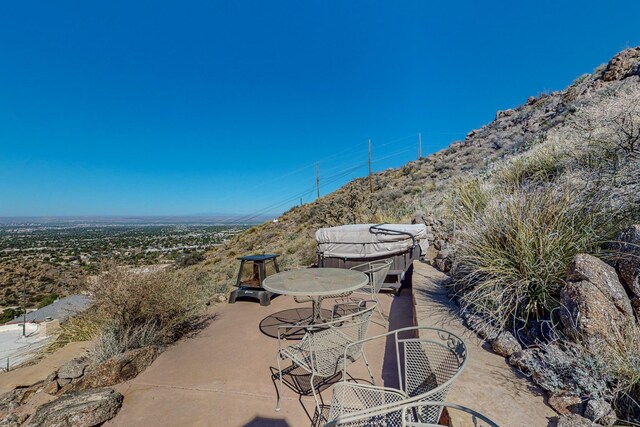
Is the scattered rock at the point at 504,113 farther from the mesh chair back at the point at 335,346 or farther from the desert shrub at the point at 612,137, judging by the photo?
the mesh chair back at the point at 335,346

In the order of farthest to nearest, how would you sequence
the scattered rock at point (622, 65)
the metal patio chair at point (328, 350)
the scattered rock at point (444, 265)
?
the scattered rock at point (622, 65) < the scattered rock at point (444, 265) < the metal patio chair at point (328, 350)

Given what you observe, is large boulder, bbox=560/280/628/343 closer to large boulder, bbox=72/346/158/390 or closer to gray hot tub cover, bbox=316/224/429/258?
gray hot tub cover, bbox=316/224/429/258

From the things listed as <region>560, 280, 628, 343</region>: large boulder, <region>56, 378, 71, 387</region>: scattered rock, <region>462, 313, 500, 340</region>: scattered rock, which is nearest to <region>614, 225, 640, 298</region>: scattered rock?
<region>560, 280, 628, 343</region>: large boulder

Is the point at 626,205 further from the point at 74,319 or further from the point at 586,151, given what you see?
the point at 74,319

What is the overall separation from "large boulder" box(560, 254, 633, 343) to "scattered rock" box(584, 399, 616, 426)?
51cm

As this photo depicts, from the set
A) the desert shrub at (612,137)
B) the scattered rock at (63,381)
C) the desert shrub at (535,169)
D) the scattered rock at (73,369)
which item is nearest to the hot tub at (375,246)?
the desert shrub at (535,169)

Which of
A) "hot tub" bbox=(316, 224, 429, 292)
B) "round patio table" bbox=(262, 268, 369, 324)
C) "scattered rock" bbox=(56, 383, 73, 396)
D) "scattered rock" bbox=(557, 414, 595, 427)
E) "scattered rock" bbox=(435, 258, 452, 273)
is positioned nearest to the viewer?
"scattered rock" bbox=(557, 414, 595, 427)

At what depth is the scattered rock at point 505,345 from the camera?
2473 mm

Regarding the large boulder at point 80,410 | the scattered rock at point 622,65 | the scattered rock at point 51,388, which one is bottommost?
the scattered rock at point 51,388

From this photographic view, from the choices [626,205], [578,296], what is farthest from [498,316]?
[626,205]

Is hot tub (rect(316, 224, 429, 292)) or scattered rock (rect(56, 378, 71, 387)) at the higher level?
hot tub (rect(316, 224, 429, 292))

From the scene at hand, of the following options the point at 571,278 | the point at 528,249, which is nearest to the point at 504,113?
the point at 528,249

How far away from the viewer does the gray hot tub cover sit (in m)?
6.39

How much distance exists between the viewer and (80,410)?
8.34 feet
